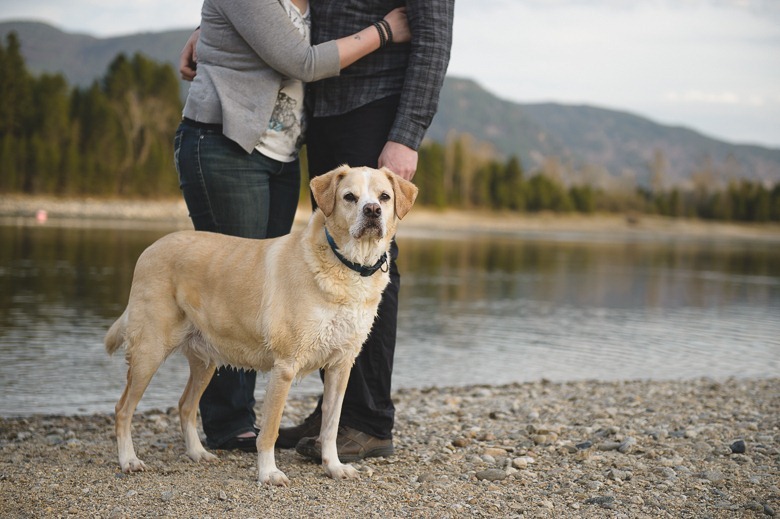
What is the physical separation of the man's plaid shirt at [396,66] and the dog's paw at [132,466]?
2632 mm

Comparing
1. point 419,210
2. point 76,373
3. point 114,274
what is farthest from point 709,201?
point 76,373

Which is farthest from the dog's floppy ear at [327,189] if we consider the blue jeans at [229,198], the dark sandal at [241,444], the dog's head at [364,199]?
the dark sandal at [241,444]

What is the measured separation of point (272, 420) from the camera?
15.5 feet

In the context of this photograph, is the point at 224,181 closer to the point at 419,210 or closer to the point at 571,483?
the point at 571,483

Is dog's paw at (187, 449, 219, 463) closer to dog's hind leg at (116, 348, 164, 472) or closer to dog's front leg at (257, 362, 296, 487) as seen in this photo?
dog's hind leg at (116, 348, 164, 472)

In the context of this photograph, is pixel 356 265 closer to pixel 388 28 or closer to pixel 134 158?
pixel 388 28

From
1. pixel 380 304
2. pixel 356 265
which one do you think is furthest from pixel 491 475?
pixel 356 265

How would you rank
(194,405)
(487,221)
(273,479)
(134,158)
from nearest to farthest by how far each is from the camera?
(273,479) < (194,405) < (134,158) < (487,221)

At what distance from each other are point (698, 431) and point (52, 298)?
44.7 ft

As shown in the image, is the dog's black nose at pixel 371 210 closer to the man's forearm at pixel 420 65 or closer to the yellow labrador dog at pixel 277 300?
the yellow labrador dog at pixel 277 300

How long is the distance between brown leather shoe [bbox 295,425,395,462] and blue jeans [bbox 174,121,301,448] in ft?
2.13

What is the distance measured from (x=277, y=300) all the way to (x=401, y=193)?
1.00 metres

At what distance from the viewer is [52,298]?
633 inches

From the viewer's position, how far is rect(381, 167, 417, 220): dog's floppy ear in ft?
15.6
